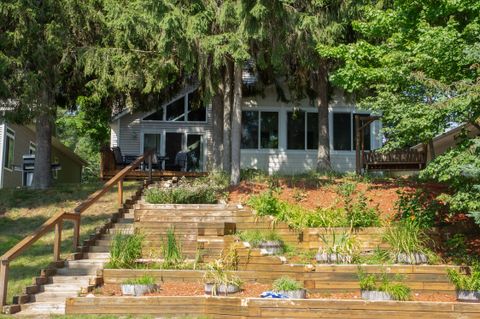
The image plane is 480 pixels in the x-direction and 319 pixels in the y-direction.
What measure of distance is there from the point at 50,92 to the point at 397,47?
11335 millimetres

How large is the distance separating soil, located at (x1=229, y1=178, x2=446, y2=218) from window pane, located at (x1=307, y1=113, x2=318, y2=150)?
269 inches

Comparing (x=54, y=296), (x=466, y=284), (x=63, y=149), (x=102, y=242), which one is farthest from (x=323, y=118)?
(x=63, y=149)

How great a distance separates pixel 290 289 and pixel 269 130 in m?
14.8

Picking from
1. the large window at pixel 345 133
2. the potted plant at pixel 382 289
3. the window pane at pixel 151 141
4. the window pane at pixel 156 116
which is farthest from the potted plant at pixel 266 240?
the window pane at pixel 156 116

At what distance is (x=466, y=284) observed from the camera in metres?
8.45

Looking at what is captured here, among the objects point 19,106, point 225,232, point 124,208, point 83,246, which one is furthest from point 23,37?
point 225,232

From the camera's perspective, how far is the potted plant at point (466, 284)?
27.3 ft

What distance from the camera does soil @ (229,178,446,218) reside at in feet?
43.5

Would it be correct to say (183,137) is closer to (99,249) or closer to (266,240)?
(99,249)

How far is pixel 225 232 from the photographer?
11.2m

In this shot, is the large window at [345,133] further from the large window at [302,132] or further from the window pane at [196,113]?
the window pane at [196,113]

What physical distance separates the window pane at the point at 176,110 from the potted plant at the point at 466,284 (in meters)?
16.1

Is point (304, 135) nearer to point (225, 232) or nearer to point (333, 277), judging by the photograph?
point (225, 232)

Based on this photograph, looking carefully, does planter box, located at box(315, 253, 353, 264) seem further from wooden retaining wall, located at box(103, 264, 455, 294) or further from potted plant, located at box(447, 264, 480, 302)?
potted plant, located at box(447, 264, 480, 302)
